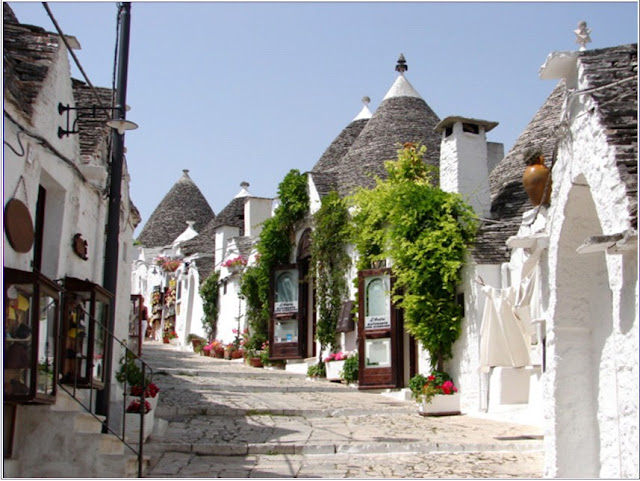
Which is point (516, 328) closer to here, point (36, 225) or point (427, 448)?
point (427, 448)

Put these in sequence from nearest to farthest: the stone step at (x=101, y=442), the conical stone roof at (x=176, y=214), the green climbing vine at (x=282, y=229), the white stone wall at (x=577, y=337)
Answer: the white stone wall at (x=577, y=337), the stone step at (x=101, y=442), the green climbing vine at (x=282, y=229), the conical stone roof at (x=176, y=214)

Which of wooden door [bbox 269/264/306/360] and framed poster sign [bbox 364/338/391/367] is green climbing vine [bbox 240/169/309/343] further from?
framed poster sign [bbox 364/338/391/367]

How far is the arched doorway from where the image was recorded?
25.0 ft

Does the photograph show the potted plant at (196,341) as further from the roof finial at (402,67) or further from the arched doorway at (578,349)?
the arched doorway at (578,349)

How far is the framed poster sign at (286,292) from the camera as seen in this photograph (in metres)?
20.6

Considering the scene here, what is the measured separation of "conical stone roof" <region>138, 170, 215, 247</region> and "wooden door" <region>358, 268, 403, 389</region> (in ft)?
91.7

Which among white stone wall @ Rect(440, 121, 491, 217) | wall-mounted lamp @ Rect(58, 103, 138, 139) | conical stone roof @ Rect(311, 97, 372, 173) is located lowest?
wall-mounted lamp @ Rect(58, 103, 138, 139)

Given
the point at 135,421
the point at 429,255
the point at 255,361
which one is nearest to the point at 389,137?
the point at 255,361

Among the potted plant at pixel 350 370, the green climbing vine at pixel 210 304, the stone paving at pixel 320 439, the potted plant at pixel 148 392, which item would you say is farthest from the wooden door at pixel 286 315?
the potted plant at pixel 148 392

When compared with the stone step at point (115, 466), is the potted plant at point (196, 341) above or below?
above

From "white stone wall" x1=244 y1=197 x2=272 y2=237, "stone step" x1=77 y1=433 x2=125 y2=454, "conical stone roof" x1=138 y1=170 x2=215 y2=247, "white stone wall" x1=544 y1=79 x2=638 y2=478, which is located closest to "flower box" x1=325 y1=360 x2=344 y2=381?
"stone step" x1=77 y1=433 x2=125 y2=454

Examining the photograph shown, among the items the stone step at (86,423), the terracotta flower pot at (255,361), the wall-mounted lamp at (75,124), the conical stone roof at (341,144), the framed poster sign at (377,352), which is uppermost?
the conical stone roof at (341,144)

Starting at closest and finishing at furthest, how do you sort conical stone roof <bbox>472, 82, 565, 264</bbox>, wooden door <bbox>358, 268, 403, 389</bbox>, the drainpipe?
the drainpipe < conical stone roof <bbox>472, 82, 565, 264</bbox> < wooden door <bbox>358, 268, 403, 389</bbox>

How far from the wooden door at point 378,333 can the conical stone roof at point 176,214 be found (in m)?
28.0
